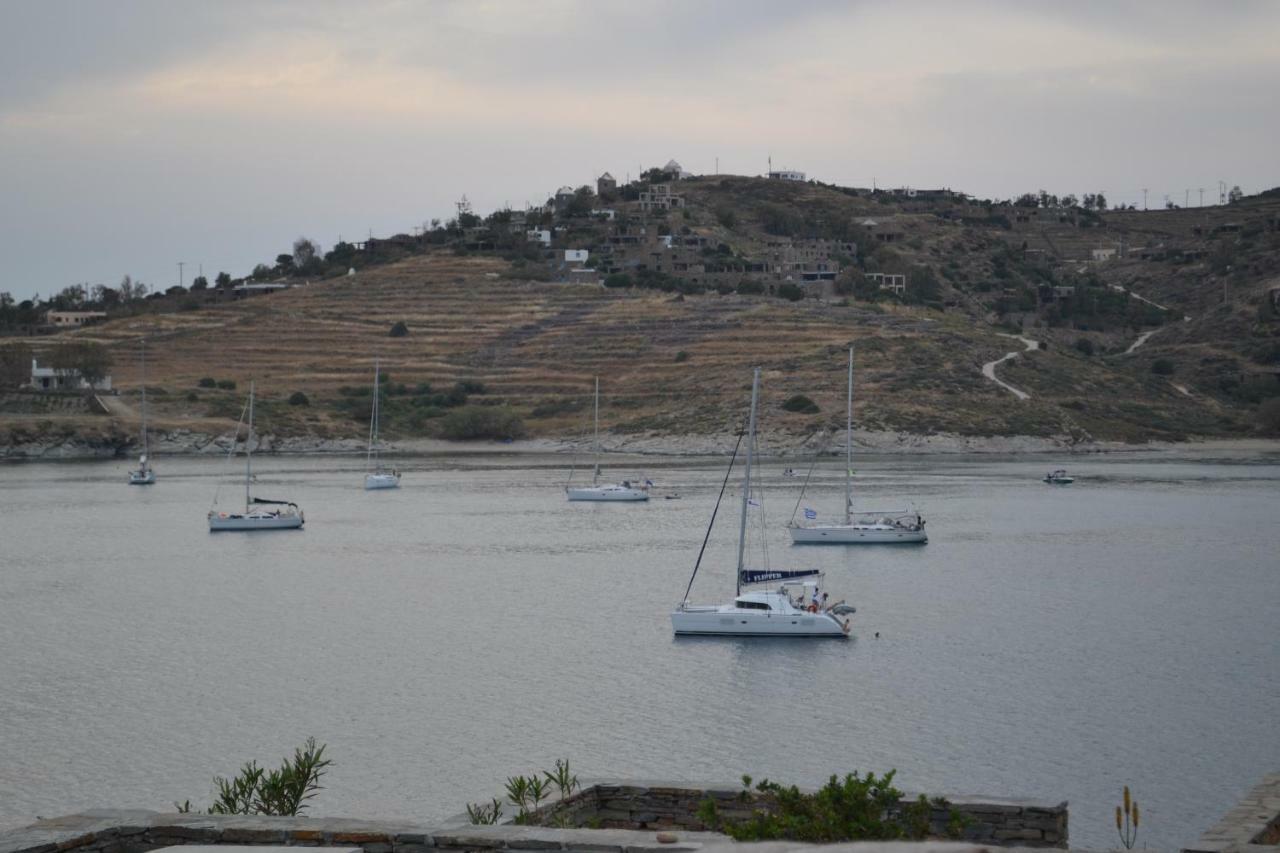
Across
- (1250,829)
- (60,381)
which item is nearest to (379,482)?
(60,381)

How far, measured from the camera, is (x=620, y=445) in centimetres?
12788

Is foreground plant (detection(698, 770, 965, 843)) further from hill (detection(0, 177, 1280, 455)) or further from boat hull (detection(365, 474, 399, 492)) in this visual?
hill (detection(0, 177, 1280, 455))

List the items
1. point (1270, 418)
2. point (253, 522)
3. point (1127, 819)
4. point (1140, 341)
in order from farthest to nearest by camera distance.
→ point (1140, 341), point (1270, 418), point (253, 522), point (1127, 819)

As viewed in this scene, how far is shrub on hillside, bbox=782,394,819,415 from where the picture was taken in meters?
126

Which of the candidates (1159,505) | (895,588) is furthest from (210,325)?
(895,588)

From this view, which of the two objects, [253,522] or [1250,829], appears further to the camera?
[253,522]

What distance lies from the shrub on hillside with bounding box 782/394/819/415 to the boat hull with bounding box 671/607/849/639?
7976 centimetres

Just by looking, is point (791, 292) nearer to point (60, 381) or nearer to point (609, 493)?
point (60, 381)

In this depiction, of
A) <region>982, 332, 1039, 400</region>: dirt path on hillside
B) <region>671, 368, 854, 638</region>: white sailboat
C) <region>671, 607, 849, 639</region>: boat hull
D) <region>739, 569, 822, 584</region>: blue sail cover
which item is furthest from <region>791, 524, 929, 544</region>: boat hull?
<region>982, 332, 1039, 400</region>: dirt path on hillside

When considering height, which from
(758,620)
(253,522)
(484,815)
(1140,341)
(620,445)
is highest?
(1140,341)

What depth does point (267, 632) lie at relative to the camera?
49.0m

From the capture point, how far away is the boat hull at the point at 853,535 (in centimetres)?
6975

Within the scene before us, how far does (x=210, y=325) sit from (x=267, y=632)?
118508 millimetres

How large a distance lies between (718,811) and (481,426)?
118 metres
